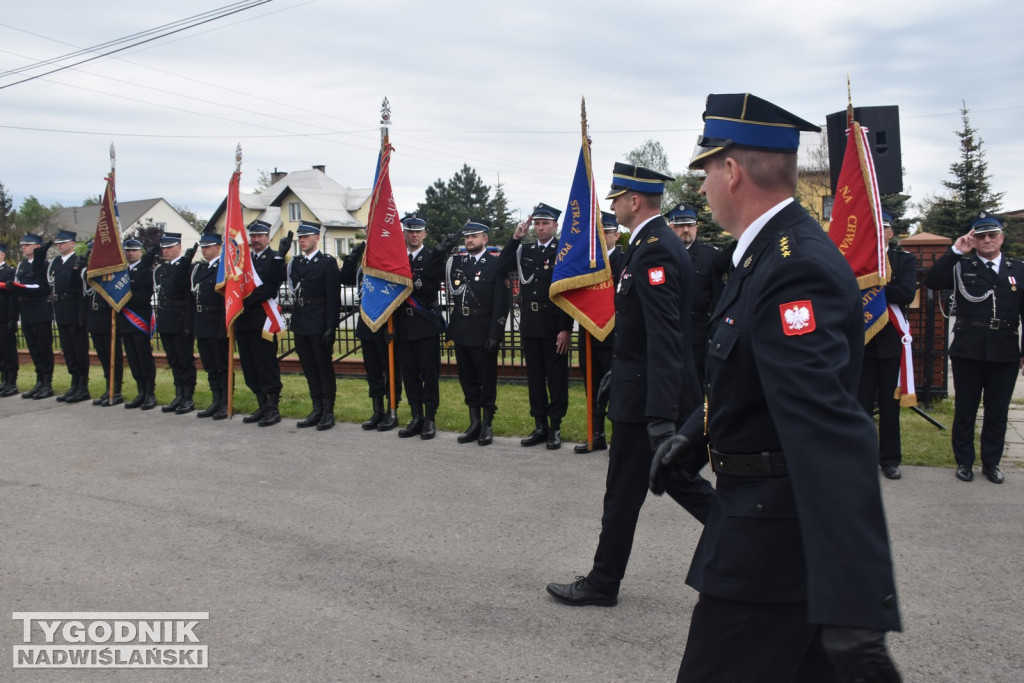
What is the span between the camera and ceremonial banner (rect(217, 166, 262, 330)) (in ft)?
29.3

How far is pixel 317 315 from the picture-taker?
8633 mm

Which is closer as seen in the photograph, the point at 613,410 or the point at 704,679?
the point at 704,679

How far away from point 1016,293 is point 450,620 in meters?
5.22

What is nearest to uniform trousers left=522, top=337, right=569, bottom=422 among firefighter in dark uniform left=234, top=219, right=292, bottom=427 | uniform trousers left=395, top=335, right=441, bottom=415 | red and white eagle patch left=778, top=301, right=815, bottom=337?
uniform trousers left=395, top=335, right=441, bottom=415

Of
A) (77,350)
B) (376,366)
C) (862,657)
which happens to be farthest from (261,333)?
(862,657)

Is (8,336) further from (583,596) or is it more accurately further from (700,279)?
(583,596)

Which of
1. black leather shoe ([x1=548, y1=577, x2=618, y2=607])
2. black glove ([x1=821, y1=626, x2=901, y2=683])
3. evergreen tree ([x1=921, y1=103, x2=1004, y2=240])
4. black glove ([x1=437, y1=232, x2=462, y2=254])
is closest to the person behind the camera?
black glove ([x1=821, y1=626, x2=901, y2=683])

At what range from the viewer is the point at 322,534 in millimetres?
5062

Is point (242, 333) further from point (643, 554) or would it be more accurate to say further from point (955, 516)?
point (955, 516)

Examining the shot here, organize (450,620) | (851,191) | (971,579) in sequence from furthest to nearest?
(851,191), (971,579), (450,620)

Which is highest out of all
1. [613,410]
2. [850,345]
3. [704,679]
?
[850,345]

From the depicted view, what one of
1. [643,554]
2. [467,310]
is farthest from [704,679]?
[467,310]

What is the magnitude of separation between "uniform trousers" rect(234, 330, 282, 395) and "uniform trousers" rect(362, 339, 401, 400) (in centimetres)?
115

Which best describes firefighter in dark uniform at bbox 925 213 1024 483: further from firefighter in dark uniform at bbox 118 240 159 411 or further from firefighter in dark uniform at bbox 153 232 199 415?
firefighter in dark uniform at bbox 118 240 159 411
